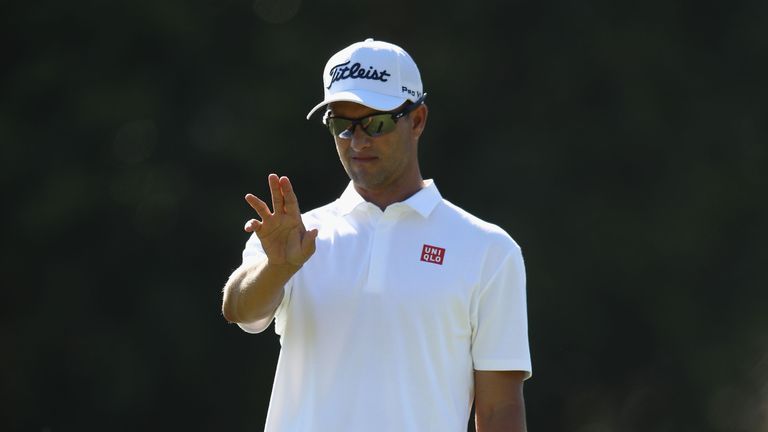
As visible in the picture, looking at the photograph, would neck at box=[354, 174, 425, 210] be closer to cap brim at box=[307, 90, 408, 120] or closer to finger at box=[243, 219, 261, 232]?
cap brim at box=[307, 90, 408, 120]

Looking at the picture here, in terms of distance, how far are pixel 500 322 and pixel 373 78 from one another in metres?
0.58

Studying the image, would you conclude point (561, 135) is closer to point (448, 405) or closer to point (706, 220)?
point (706, 220)

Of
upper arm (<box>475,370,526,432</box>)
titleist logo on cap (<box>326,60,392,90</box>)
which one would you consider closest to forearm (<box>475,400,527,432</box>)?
upper arm (<box>475,370,526,432</box>)

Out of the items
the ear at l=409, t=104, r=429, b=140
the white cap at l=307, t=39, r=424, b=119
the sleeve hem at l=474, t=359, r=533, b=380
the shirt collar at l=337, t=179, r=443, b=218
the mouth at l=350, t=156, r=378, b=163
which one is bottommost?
the sleeve hem at l=474, t=359, r=533, b=380

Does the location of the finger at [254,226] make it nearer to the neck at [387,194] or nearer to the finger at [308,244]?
the finger at [308,244]

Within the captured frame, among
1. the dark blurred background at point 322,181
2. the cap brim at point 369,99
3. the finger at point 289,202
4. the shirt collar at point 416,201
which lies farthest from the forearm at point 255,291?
the dark blurred background at point 322,181

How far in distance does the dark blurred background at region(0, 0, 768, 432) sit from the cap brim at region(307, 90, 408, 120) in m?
4.22

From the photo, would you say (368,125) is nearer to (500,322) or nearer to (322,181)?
(500,322)

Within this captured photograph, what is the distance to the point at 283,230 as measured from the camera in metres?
2.46

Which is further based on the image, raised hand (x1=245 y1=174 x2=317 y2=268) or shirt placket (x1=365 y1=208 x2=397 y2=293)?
shirt placket (x1=365 y1=208 x2=397 y2=293)

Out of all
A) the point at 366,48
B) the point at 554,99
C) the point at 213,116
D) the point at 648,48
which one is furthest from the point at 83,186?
the point at 366,48

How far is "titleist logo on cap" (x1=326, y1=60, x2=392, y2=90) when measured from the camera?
2.75m

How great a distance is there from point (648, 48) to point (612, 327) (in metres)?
1.60

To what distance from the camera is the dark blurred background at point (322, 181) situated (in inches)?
276
